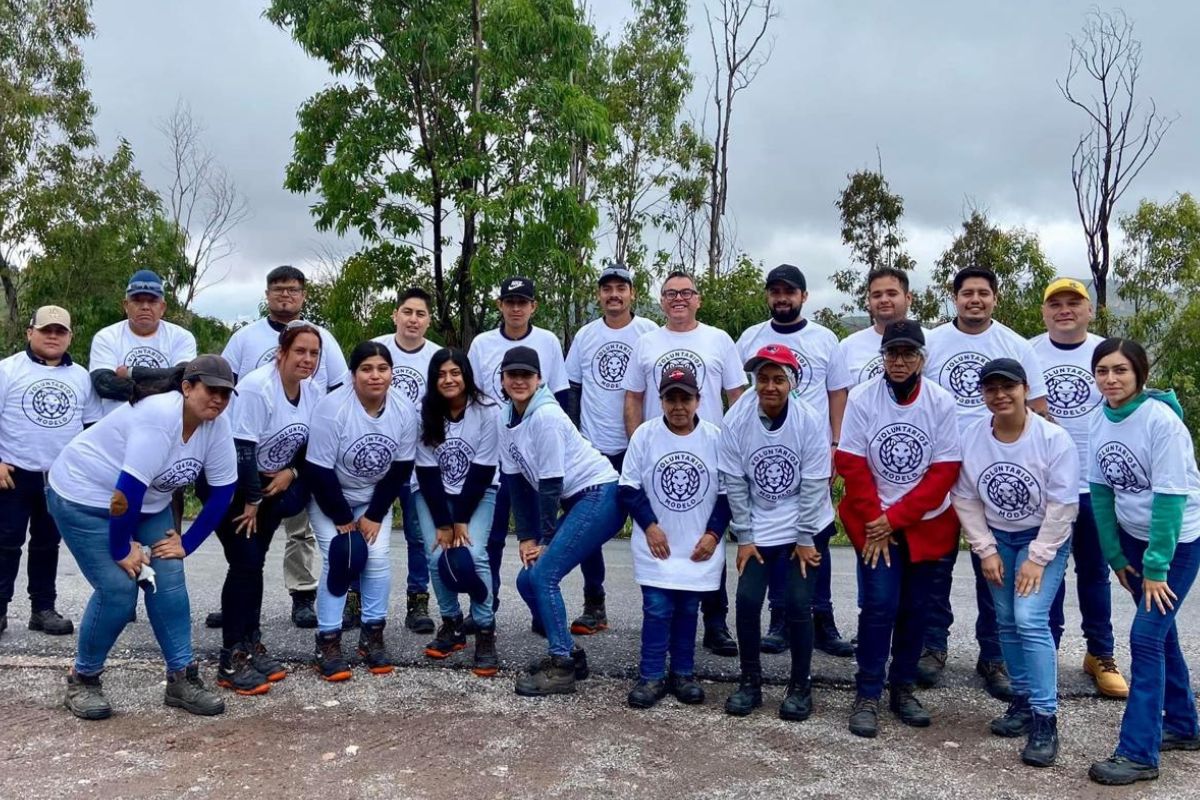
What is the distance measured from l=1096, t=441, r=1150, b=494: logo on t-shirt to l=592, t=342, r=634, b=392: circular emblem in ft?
9.69

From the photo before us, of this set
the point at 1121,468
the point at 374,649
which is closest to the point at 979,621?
the point at 1121,468

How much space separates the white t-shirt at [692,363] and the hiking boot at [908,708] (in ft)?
6.15

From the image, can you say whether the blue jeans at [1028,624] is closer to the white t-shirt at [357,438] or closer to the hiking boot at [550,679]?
the hiking boot at [550,679]

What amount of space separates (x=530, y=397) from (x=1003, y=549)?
2.53 m

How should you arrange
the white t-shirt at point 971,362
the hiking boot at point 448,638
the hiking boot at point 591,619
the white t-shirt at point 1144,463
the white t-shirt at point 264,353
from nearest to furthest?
the white t-shirt at point 1144,463 < the white t-shirt at point 971,362 < the hiking boot at point 448,638 < the white t-shirt at point 264,353 < the hiking boot at point 591,619

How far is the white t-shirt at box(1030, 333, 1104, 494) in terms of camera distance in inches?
204

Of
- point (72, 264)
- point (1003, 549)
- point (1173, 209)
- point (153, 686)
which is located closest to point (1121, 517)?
point (1003, 549)

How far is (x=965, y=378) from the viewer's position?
5262 millimetres

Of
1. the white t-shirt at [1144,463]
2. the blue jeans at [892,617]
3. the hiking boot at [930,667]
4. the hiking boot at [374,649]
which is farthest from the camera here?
the hiking boot at [374,649]

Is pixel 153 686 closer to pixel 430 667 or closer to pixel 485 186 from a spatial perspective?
pixel 430 667

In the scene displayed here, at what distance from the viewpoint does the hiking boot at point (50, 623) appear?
19.9ft

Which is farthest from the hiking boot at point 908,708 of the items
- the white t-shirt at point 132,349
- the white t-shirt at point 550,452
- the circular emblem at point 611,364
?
the white t-shirt at point 132,349

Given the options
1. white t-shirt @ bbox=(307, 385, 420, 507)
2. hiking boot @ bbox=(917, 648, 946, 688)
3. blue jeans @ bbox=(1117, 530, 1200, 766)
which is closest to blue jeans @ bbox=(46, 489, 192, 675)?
white t-shirt @ bbox=(307, 385, 420, 507)

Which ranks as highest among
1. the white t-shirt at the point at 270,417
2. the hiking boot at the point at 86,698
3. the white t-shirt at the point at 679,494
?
the white t-shirt at the point at 270,417
